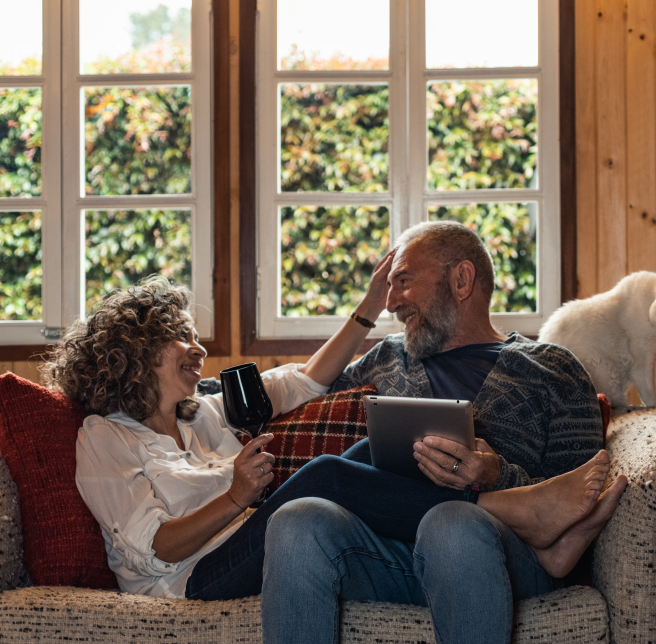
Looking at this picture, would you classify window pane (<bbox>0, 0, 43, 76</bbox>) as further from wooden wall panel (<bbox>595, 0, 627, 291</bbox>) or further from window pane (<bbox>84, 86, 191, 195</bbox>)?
wooden wall panel (<bbox>595, 0, 627, 291</bbox>)

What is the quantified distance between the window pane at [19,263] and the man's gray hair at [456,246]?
1.65 meters

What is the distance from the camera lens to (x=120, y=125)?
11.0 feet

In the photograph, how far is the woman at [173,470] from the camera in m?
1.43

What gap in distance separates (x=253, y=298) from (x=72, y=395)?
930 mm

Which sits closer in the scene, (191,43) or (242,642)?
(242,642)

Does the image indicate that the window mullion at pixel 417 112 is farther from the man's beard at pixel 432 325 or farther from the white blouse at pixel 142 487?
the white blouse at pixel 142 487

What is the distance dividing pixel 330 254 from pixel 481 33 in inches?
60.9

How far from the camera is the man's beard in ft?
6.34

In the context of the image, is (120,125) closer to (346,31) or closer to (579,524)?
(346,31)

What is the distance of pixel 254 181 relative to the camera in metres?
2.53

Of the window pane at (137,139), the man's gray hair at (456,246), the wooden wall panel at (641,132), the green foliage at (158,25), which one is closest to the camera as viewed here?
the man's gray hair at (456,246)

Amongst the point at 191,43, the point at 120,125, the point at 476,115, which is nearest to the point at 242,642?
the point at 191,43

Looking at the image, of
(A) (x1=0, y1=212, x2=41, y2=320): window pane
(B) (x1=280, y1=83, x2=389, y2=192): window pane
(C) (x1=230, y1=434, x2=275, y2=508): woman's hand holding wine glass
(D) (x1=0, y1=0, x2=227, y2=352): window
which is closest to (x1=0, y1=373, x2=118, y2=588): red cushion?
(C) (x1=230, y1=434, x2=275, y2=508): woman's hand holding wine glass

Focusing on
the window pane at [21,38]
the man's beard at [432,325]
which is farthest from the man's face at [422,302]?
the window pane at [21,38]
